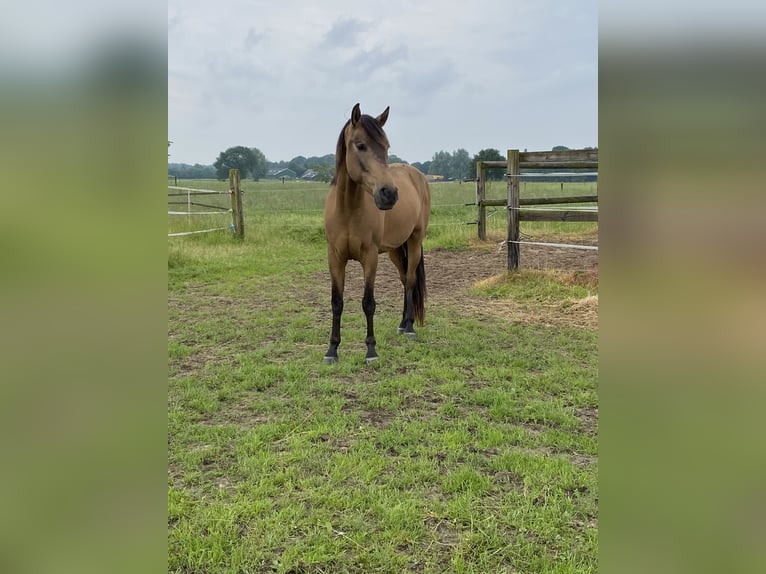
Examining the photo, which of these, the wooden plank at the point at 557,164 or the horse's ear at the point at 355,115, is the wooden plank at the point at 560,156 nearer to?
the wooden plank at the point at 557,164

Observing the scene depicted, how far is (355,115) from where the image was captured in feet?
11.4

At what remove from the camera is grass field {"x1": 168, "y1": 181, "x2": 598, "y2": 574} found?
1832mm

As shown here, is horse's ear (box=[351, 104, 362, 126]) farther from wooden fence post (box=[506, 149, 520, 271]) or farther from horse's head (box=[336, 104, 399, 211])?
wooden fence post (box=[506, 149, 520, 271])

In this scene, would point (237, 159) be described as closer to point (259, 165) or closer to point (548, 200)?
point (259, 165)

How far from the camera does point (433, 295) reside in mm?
6383

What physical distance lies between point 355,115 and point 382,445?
2286mm

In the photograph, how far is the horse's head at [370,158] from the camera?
3.40m

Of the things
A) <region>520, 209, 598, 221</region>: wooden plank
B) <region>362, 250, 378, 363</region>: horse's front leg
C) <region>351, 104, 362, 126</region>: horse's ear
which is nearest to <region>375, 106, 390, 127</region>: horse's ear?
<region>351, 104, 362, 126</region>: horse's ear

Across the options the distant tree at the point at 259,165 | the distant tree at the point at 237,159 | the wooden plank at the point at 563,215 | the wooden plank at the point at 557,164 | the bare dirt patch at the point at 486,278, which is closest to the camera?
the bare dirt patch at the point at 486,278

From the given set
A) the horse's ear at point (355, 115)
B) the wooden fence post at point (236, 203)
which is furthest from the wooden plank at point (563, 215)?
the wooden fence post at point (236, 203)

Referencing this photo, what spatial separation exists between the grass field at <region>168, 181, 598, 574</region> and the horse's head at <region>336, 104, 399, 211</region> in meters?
1.36

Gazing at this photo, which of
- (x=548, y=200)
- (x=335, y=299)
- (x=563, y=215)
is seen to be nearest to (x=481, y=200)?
(x=548, y=200)
